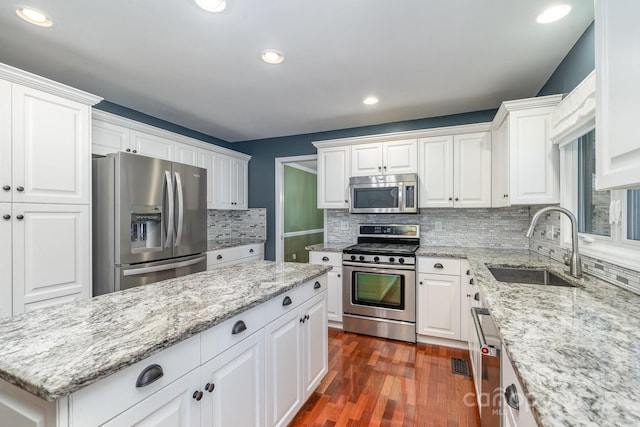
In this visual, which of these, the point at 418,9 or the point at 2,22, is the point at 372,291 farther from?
the point at 2,22

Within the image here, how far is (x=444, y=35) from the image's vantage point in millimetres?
1888

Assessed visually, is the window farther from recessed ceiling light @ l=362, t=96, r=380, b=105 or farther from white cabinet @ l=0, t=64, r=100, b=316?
white cabinet @ l=0, t=64, r=100, b=316

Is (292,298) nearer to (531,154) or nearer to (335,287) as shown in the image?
(335,287)

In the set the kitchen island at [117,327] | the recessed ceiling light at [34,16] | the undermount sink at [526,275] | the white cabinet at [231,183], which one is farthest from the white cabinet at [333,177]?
the recessed ceiling light at [34,16]

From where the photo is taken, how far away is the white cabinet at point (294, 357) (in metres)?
1.52

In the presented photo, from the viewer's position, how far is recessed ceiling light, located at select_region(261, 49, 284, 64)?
6.79 feet

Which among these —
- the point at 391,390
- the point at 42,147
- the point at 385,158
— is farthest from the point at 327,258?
the point at 42,147

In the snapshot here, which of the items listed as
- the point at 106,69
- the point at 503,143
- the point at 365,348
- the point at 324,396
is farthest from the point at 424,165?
the point at 106,69

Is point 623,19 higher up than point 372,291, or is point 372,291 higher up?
point 623,19

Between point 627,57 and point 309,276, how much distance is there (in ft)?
5.30

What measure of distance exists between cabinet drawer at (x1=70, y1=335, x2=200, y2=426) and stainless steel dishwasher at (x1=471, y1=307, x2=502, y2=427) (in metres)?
1.14

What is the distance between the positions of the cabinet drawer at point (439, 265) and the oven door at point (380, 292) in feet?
0.38

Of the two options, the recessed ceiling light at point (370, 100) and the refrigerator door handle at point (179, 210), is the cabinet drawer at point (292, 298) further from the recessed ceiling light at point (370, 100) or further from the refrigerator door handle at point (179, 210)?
the recessed ceiling light at point (370, 100)

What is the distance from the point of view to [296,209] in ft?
18.7
